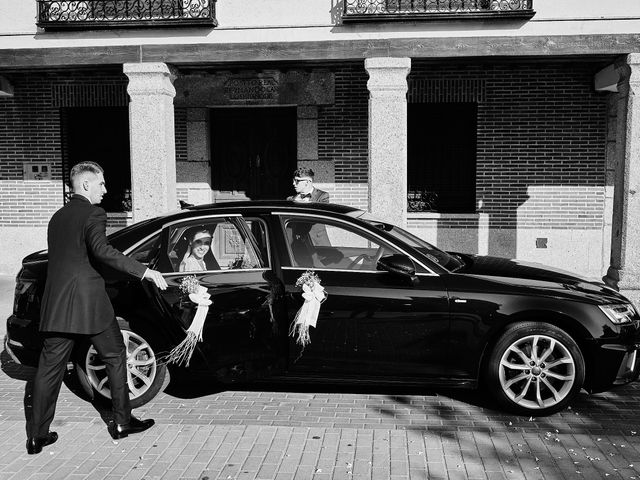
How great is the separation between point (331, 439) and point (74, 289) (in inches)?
80.7

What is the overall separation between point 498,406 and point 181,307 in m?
2.66

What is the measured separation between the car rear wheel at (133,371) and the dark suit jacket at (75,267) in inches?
36.5

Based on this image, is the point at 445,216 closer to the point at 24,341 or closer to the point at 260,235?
the point at 260,235

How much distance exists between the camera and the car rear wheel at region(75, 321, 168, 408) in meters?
5.58

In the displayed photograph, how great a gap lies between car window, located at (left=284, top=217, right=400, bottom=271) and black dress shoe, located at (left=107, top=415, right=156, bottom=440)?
1.67 metres

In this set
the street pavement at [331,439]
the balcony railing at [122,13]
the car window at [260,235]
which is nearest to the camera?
the street pavement at [331,439]

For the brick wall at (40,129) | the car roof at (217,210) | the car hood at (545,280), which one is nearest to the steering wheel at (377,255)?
the car roof at (217,210)

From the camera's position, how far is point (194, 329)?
18.0 ft

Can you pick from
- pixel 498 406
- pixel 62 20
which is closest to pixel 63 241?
pixel 498 406

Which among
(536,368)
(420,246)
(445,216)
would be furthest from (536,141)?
(536,368)

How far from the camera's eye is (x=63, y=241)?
4645 mm

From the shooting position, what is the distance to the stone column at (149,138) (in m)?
10.6

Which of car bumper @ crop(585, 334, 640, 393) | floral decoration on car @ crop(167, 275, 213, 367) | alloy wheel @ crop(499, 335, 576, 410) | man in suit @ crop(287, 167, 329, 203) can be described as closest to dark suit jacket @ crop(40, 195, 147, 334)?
floral decoration on car @ crop(167, 275, 213, 367)

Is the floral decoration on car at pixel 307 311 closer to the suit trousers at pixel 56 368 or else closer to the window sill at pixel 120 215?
the suit trousers at pixel 56 368
